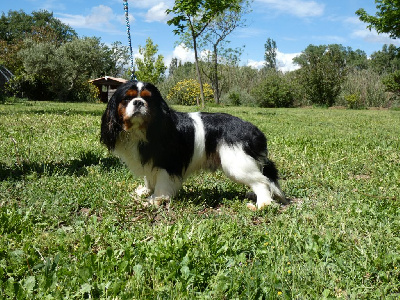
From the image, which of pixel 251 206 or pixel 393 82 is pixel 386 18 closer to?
pixel 393 82

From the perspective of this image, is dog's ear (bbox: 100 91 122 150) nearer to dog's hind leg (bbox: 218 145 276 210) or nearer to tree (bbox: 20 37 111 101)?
dog's hind leg (bbox: 218 145 276 210)

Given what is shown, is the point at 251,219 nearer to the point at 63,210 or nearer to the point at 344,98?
the point at 63,210

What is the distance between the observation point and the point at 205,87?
37.1 metres

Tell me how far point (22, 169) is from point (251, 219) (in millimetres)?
3174

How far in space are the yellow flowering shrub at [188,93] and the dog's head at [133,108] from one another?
106ft

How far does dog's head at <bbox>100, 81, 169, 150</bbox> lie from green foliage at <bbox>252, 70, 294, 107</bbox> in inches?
1193

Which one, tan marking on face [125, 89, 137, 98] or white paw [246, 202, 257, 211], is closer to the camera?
tan marking on face [125, 89, 137, 98]

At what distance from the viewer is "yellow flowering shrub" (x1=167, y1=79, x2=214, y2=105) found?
36.3 metres

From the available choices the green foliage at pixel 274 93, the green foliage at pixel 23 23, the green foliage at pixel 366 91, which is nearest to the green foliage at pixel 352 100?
the green foliage at pixel 366 91

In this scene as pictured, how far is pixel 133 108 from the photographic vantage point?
3.62m

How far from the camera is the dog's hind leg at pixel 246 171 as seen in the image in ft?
13.2

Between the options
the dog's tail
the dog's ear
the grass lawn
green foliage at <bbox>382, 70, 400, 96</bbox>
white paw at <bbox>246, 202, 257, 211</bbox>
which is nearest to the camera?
the grass lawn

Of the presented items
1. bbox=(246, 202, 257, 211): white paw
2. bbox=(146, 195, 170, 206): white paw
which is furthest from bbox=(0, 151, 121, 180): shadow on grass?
bbox=(246, 202, 257, 211): white paw

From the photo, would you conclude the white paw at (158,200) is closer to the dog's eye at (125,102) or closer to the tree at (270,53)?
the dog's eye at (125,102)
